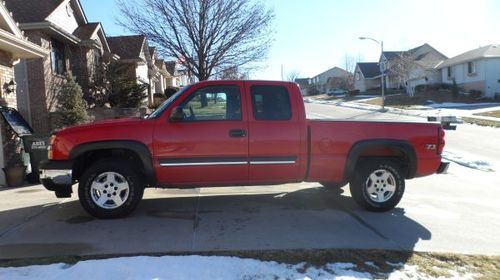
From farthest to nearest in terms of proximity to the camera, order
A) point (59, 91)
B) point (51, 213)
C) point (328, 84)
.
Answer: point (328, 84)
point (59, 91)
point (51, 213)

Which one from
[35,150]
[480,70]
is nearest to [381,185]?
[35,150]

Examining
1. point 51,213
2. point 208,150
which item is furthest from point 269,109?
point 51,213

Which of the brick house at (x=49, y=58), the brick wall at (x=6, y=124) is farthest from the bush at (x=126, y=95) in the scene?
the brick wall at (x=6, y=124)

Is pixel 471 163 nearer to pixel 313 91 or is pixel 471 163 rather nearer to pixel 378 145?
pixel 378 145

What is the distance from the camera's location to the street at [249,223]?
18.7ft

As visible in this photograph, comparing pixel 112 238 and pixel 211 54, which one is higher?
pixel 211 54

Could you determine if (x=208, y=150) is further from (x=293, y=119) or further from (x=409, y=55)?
(x=409, y=55)

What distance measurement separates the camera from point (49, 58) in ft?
62.7

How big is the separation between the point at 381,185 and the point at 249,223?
7.11 feet

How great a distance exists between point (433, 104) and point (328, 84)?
6403 centimetres

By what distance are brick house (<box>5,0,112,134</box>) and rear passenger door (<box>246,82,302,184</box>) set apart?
1097 cm

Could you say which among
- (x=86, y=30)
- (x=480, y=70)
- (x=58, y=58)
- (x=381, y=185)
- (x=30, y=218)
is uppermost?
(x=86, y=30)

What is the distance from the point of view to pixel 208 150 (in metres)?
6.79

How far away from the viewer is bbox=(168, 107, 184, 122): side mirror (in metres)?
6.66
